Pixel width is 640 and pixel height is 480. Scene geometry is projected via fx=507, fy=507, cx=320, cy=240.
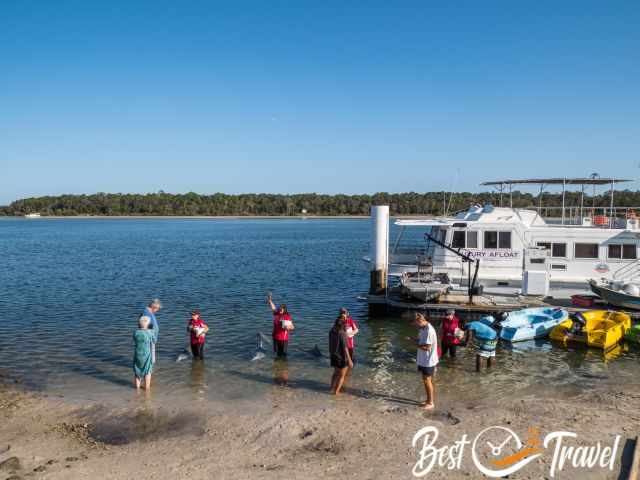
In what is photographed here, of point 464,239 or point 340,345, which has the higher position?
point 464,239

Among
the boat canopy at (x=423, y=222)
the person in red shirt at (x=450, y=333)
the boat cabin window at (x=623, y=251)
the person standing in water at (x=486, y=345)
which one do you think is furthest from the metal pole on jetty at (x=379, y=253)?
the boat cabin window at (x=623, y=251)

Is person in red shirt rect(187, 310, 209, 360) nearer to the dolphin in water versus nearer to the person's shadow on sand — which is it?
the person's shadow on sand

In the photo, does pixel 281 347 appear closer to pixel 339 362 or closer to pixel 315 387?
pixel 315 387

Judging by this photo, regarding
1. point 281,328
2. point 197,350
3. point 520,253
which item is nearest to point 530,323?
point 520,253

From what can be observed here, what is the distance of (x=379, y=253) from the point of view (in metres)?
19.8

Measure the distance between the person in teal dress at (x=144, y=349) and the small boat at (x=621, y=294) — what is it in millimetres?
15549

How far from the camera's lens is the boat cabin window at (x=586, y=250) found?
66.9 feet

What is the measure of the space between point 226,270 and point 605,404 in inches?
1197

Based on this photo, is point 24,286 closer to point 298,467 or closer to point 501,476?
point 298,467

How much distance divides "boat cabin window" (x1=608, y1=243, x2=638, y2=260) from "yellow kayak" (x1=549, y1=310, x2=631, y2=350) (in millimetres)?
4020

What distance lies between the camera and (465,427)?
9266 millimetres

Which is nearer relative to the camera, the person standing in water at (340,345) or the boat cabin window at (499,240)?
the person standing in water at (340,345)

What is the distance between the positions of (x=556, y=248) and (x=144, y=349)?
16633mm

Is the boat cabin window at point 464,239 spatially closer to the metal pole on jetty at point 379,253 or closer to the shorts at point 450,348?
the metal pole on jetty at point 379,253
